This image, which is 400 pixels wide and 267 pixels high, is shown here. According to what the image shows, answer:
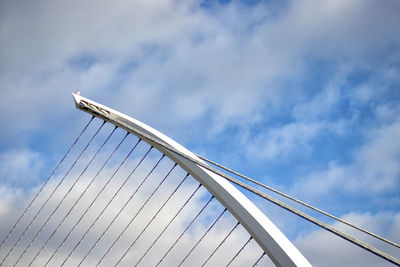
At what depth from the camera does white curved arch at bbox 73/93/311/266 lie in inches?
454

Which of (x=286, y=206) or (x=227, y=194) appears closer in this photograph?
(x=286, y=206)

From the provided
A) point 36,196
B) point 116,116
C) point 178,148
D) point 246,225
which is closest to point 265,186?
point 246,225

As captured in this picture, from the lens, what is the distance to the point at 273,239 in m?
11.7

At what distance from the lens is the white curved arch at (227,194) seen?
11.5 meters

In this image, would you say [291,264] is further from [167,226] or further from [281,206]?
[167,226]

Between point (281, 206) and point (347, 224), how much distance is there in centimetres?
146

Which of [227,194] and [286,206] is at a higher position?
[227,194]

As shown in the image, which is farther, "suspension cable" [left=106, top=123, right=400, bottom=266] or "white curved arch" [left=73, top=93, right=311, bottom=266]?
"white curved arch" [left=73, top=93, right=311, bottom=266]

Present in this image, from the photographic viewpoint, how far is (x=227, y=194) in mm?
12703

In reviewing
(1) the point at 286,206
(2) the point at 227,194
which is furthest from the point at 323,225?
(2) the point at 227,194

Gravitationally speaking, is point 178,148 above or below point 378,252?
above

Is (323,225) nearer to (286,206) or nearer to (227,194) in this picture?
(286,206)

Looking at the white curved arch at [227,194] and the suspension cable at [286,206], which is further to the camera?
the white curved arch at [227,194]

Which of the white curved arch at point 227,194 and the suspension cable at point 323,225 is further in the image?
the white curved arch at point 227,194
